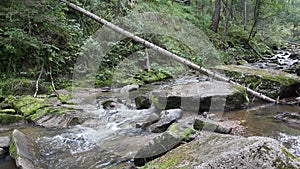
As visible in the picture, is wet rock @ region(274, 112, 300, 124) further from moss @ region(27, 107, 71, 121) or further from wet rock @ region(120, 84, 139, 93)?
moss @ region(27, 107, 71, 121)

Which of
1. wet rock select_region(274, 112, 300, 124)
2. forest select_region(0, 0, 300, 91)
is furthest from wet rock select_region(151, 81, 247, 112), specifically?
forest select_region(0, 0, 300, 91)

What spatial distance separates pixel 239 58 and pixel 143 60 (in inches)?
256

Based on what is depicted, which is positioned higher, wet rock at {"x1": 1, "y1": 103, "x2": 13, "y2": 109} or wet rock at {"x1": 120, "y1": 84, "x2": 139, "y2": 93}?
wet rock at {"x1": 1, "y1": 103, "x2": 13, "y2": 109}

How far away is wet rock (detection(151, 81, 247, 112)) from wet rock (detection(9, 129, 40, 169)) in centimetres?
265

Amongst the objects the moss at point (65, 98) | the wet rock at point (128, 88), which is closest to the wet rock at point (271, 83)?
the wet rock at point (128, 88)

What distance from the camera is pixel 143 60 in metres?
10.8

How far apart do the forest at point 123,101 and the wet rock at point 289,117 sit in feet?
0.05

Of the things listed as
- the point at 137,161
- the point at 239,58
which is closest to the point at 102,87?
the point at 137,161

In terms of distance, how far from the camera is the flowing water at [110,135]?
11.8ft

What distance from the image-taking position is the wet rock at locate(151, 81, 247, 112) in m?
5.61

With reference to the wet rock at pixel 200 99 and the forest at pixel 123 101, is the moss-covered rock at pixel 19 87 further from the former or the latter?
the wet rock at pixel 200 99

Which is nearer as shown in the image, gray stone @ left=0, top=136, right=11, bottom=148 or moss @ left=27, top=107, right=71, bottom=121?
gray stone @ left=0, top=136, right=11, bottom=148

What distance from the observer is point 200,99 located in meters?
5.61

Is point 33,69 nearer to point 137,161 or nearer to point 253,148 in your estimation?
point 137,161
